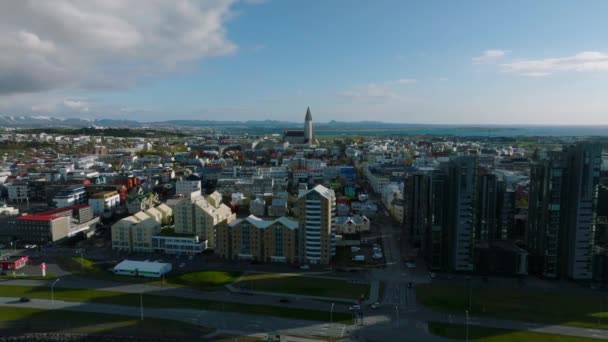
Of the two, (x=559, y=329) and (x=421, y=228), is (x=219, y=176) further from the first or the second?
(x=559, y=329)

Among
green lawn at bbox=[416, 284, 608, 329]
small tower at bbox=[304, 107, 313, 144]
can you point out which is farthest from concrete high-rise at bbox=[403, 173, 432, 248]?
small tower at bbox=[304, 107, 313, 144]

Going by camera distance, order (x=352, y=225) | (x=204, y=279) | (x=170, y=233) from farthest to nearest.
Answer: (x=352, y=225) < (x=170, y=233) < (x=204, y=279)

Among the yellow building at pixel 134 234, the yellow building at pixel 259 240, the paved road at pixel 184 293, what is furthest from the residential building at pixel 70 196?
the yellow building at pixel 259 240

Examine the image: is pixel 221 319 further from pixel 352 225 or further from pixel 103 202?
pixel 103 202

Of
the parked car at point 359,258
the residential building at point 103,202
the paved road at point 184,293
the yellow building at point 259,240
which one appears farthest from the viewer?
the residential building at point 103,202

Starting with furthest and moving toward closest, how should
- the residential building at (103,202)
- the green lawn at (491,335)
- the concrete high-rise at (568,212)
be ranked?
1. the residential building at (103,202)
2. the concrete high-rise at (568,212)
3. the green lawn at (491,335)

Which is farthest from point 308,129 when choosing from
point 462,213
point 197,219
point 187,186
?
point 462,213

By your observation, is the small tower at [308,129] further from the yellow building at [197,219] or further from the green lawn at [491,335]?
the green lawn at [491,335]
